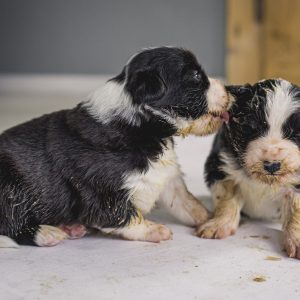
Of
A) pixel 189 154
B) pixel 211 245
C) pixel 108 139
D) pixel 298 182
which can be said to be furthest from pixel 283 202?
pixel 189 154

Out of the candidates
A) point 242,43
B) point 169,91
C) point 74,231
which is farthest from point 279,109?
point 242,43

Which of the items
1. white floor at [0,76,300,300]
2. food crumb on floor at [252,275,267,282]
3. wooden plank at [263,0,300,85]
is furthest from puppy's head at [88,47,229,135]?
wooden plank at [263,0,300,85]

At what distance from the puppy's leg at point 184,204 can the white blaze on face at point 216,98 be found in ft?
1.45

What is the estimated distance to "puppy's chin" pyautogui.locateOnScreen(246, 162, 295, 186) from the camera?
7.99 feet

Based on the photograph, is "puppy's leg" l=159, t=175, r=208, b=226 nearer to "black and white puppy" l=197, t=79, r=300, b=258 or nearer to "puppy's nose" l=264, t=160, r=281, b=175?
"black and white puppy" l=197, t=79, r=300, b=258

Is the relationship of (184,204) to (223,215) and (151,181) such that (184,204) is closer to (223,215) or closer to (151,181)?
(223,215)

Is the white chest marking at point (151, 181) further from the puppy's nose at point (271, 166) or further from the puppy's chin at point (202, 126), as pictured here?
the puppy's nose at point (271, 166)

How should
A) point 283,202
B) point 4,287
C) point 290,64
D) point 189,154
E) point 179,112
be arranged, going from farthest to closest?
point 290,64 < point 189,154 < point 283,202 < point 179,112 < point 4,287

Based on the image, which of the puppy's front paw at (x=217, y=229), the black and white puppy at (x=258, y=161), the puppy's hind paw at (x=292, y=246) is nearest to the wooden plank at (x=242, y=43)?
the black and white puppy at (x=258, y=161)

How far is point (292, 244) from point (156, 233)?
57 centimetres

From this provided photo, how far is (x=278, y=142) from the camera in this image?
2.42 m

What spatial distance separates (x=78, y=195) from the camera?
261 centimetres

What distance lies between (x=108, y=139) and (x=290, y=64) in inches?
178

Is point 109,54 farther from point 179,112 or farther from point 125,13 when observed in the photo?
point 179,112
